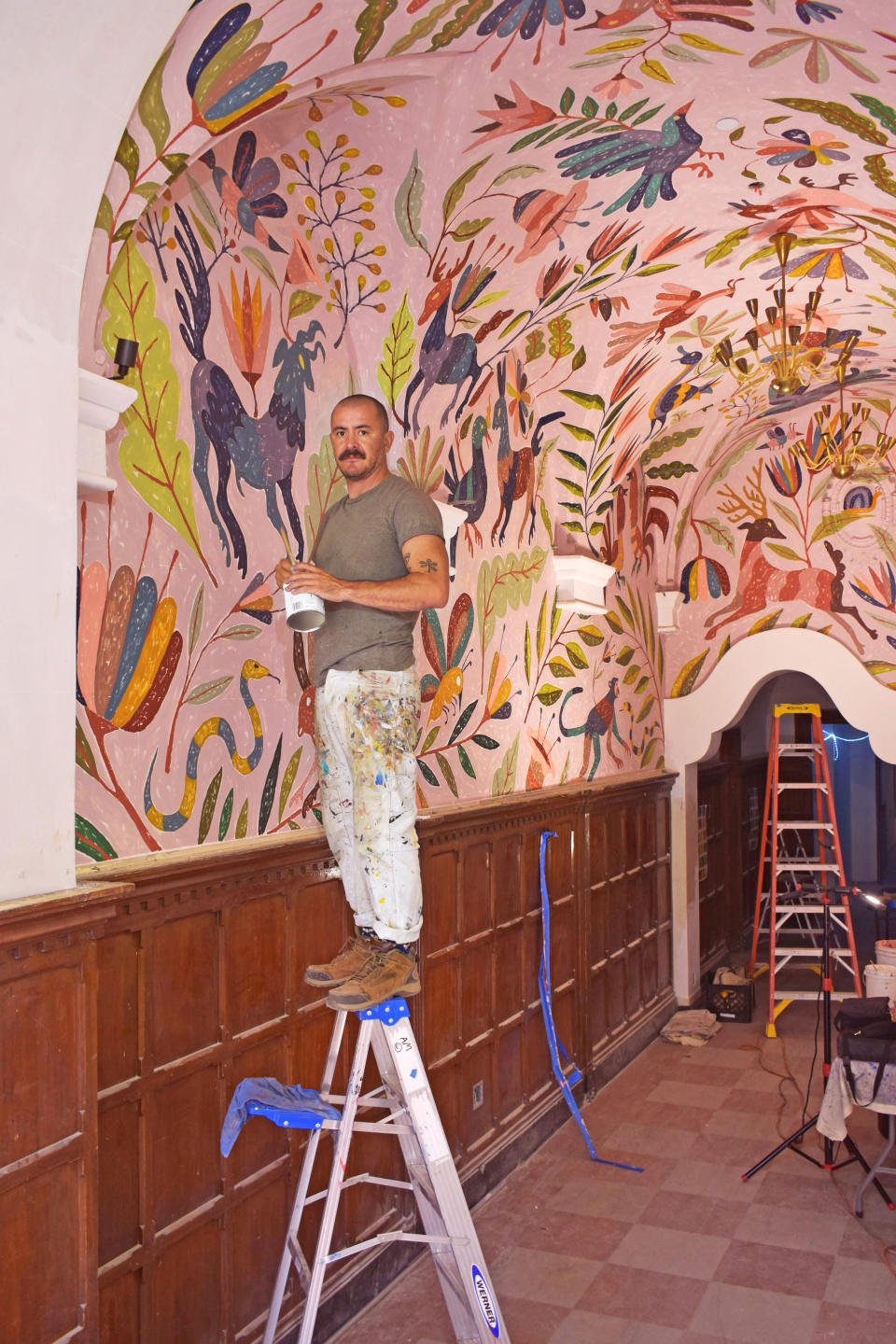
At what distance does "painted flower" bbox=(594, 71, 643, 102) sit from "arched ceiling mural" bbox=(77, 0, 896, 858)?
0.01 m

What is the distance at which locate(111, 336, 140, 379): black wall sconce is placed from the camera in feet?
7.14

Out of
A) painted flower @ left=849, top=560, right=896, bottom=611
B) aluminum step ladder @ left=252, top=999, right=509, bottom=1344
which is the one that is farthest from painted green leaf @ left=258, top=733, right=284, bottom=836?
painted flower @ left=849, top=560, right=896, bottom=611

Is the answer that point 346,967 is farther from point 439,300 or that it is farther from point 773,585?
point 773,585

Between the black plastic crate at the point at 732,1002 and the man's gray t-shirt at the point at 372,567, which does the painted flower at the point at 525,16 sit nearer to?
the man's gray t-shirt at the point at 372,567

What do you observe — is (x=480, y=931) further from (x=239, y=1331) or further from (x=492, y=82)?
(x=492, y=82)

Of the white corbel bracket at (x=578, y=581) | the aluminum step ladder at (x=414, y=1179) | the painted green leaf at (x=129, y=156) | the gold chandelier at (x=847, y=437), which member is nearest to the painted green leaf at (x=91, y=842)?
the aluminum step ladder at (x=414, y=1179)

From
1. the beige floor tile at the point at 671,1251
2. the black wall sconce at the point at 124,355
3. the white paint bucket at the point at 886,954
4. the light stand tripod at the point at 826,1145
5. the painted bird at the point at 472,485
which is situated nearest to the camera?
the black wall sconce at the point at 124,355

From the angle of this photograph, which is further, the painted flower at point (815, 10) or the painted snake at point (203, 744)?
the painted flower at point (815, 10)

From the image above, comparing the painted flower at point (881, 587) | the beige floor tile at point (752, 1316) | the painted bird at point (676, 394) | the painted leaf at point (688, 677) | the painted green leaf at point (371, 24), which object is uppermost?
the painted bird at point (676, 394)

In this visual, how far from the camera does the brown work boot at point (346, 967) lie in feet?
8.60

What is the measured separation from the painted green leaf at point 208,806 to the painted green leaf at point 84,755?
384mm

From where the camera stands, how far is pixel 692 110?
10.7 ft

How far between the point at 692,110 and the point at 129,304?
75.1 inches

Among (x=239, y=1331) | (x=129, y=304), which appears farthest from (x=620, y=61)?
(x=239, y=1331)
